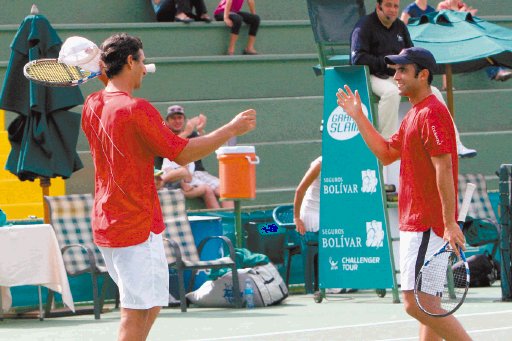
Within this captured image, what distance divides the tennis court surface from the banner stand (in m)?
0.26

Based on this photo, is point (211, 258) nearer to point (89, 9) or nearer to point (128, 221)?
point (89, 9)

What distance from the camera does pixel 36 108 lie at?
37.6 feet

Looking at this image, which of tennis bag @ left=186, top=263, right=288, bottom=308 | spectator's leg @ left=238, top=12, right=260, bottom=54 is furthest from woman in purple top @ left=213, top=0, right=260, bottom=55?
tennis bag @ left=186, top=263, right=288, bottom=308

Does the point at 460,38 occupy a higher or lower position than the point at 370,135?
higher

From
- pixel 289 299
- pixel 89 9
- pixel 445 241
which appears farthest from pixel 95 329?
pixel 89 9

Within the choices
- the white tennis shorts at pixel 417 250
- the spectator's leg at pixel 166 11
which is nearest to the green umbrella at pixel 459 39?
the spectator's leg at pixel 166 11

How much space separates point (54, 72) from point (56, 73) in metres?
0.02

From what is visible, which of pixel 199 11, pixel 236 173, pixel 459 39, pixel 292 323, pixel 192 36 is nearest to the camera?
pixel 292 323

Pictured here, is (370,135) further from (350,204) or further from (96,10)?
(96,10)

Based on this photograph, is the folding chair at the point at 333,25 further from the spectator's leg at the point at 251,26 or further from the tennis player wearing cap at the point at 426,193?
the tennis player wearing cap at the point at 426,193

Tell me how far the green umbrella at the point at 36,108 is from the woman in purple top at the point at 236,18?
500 centimetres

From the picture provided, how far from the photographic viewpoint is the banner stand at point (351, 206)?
11.4 m

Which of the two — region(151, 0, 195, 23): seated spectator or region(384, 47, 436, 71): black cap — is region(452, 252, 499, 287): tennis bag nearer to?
region(151, 0, 195, 23): seated spectator

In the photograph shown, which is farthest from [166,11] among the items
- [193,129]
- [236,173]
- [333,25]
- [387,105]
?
[387,105]
